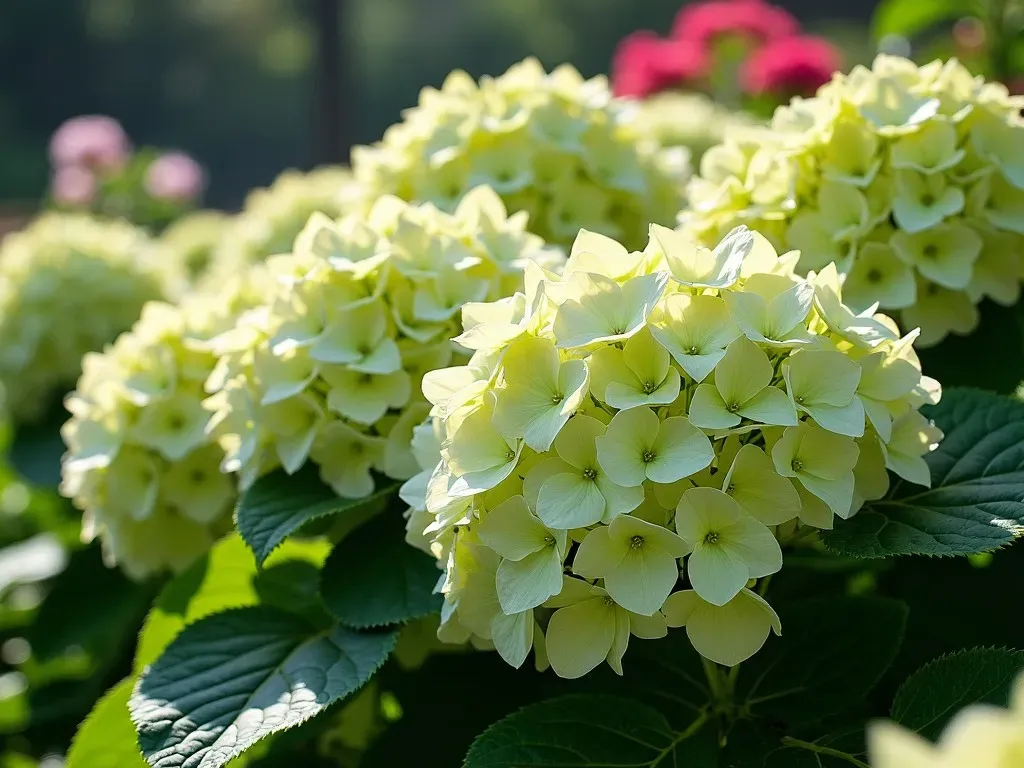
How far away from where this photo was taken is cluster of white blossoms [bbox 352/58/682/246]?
1.11 meters

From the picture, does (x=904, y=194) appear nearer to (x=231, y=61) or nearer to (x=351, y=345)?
(x=351, y=345)

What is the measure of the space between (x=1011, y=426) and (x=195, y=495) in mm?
752

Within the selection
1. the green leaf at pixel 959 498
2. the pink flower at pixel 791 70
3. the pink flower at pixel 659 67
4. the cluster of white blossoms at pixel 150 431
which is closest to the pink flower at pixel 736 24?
the pink flower at pixel 659 67

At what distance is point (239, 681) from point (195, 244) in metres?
1.51

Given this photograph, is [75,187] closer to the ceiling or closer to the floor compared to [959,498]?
closer to the floor

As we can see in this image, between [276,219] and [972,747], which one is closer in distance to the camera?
[972,747]

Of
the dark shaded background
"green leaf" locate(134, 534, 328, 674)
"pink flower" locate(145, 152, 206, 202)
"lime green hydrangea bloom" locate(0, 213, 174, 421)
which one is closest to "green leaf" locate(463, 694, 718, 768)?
"green leaf" locate(134, 534, 328, 674)

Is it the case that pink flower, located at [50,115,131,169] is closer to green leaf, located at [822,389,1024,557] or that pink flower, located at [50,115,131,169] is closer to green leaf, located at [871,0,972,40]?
green leaf, located at [871,0,972,40]

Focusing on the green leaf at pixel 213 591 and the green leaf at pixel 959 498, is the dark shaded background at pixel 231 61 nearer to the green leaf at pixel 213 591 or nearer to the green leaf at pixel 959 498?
the green leaf at pixel 213 591

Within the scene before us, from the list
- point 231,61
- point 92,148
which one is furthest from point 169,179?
point 231,61

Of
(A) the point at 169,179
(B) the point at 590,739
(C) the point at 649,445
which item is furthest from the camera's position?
(A) the point at 169,179

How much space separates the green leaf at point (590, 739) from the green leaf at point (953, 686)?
137mm

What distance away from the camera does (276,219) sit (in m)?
1.63

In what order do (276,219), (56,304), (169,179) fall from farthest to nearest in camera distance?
(169,179), (276,219), (56,304)
